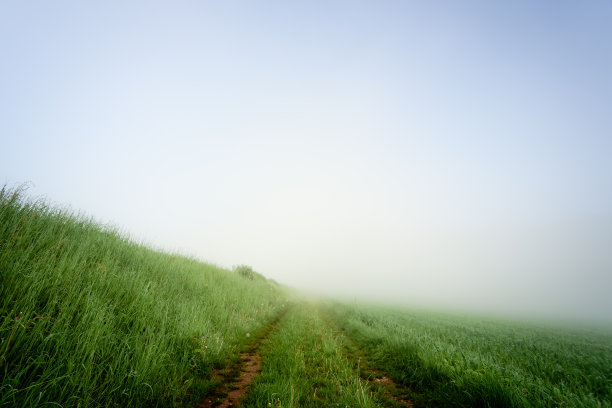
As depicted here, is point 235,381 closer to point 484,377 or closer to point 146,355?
point 146,355

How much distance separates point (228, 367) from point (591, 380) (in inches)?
409

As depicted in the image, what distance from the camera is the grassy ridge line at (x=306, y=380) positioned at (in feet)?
13.3

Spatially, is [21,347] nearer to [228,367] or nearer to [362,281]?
[228,367]

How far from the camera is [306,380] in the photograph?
4.82 m

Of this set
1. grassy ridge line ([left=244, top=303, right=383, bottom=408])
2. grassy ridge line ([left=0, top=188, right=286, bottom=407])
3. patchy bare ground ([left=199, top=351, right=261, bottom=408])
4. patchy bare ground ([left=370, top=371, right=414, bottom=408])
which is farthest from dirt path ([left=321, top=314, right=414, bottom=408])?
grassy ridge line ([left=0, top=188, right=286, bottom=407])

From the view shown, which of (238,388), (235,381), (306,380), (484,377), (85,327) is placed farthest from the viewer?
(235,381)

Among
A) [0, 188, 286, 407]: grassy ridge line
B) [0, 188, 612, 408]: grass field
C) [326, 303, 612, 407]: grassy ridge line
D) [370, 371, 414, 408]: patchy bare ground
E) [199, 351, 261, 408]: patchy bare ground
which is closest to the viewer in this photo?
[0, 188, 286, 407]: grassy ridge line

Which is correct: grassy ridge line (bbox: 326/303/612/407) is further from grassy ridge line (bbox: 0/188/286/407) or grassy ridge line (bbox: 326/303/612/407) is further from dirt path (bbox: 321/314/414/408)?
grassy ridge line (bbox: 0/188/286/407)

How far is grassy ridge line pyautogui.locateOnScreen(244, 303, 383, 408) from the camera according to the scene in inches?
159

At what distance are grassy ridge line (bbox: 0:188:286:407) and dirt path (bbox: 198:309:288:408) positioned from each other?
26cm

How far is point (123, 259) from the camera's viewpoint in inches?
275

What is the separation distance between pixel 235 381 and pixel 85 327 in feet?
10.4

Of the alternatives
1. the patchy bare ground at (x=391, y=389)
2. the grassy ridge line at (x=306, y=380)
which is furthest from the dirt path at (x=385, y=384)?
the grassy ridge line at (x=306, y=380)

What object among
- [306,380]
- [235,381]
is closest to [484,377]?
[306,380]
